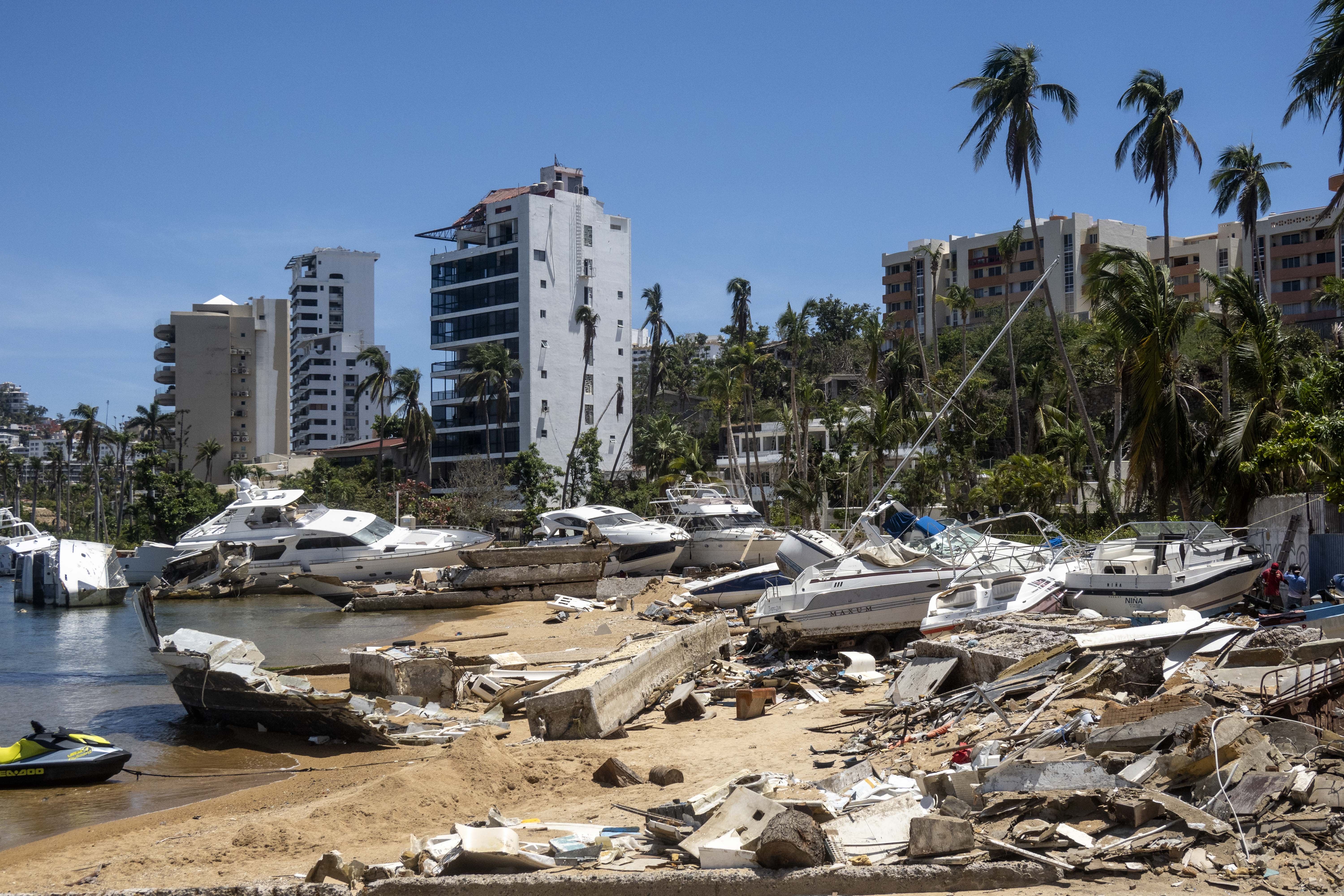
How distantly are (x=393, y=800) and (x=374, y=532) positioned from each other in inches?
1353

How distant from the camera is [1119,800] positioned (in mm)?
6305

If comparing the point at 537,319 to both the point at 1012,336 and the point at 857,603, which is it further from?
the point at 857,603

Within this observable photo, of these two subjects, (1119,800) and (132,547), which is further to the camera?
(132,547)

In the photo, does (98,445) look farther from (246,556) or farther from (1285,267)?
(1285,267)

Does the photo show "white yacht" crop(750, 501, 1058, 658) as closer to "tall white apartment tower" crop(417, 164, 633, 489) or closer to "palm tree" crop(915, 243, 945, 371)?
"tall white apartment tower" crop(417, 164, 633, 489)

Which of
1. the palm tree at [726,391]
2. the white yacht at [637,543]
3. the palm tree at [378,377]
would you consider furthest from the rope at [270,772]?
the palm tree at [378,377]

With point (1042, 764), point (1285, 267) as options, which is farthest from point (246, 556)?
point (1285, 267)

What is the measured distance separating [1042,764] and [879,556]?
434 inches

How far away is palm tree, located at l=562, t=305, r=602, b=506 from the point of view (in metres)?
73.6

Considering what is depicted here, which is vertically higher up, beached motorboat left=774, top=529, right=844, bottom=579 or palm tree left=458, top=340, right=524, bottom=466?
palm tree left=458, top=340, right=524, bottom=466

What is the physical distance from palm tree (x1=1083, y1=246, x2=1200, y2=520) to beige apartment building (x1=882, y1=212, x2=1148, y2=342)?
45961mm

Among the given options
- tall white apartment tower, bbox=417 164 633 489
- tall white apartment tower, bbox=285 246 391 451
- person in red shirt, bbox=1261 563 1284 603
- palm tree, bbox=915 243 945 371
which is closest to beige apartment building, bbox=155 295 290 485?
tall white apartment tower, bbox=285 246 391 451

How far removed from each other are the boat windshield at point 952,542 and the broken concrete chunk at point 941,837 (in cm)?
1205

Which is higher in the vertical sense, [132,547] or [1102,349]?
[1102,349]
